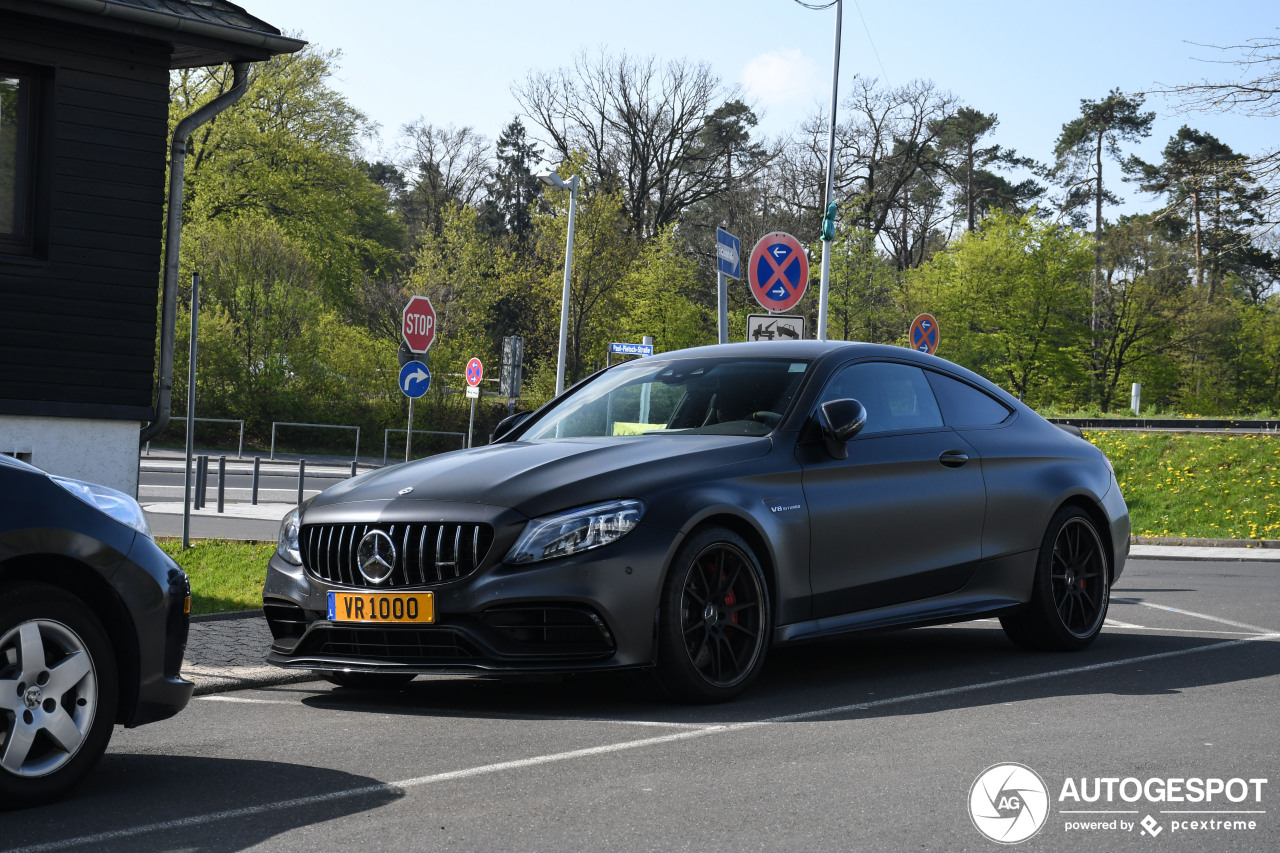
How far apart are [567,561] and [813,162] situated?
171ft

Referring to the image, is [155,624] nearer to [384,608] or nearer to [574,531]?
[384,608]

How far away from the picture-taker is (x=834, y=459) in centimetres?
681

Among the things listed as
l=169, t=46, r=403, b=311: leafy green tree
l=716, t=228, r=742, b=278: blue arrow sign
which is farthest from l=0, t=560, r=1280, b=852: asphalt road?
l=169, t=46, r=403, b=311: leafy green tree

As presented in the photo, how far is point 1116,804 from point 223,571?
28.7 ft

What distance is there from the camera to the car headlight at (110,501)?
4648mm

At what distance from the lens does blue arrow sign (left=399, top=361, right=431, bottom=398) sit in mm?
23312

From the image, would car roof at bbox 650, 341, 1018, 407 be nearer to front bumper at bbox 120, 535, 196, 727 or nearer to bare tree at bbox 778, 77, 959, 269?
front bumper at bbox 120, 535, 196, 727

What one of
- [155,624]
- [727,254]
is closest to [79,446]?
[727,254]

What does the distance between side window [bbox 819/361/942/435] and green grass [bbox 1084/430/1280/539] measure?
569 inches

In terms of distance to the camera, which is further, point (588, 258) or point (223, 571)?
point (588, 258)

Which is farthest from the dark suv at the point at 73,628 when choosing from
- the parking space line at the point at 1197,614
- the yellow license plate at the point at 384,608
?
the parking space line at the point at 1197,614

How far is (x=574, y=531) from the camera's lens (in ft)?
19.1

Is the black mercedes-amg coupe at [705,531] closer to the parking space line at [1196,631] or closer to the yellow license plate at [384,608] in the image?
the yellow license plate at [384,608]

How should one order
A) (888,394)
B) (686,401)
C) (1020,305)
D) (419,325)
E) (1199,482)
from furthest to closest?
(1020,305) → (1199,482) → (419,325) → (888,394) → (686,401)
